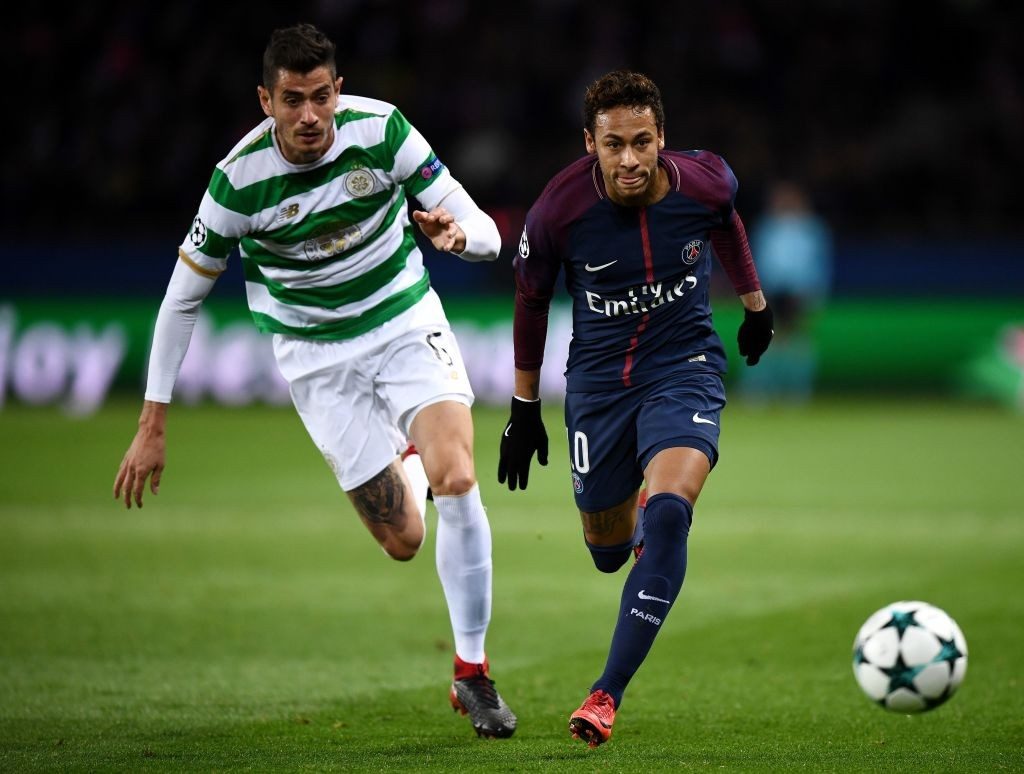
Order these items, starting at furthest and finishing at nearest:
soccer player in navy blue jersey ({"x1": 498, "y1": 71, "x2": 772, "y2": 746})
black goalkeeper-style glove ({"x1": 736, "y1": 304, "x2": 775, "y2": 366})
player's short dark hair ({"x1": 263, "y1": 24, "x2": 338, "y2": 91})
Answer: black goalkeeper-style glove ({"x1": 736, "y1": 304, "x2": 775, "y2": 366}) → player's short dark hair ({"x1": 263, "y1": 24, "x2": 338, "y2": 91}) → soccer player in navy blue jersey ({"x1": 498, "y1": 71, "x2": 772, "y2": 746})

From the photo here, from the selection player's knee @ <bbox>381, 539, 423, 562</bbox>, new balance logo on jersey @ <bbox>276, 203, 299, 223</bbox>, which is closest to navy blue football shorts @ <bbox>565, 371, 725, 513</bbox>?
player's knee @ <bbox>381, 539, 423, 562</bbox>

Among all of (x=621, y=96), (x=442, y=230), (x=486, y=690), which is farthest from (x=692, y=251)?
(x=486, y=690)

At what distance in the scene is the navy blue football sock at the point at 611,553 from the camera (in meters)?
6.14

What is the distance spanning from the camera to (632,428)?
5711mm

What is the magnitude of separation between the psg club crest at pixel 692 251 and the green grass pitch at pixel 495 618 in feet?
5.74

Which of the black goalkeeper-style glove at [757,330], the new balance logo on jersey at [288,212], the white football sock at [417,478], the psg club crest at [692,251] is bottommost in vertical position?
the white football sock at [417,478]

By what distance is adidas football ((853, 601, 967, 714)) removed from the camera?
5.26 meters

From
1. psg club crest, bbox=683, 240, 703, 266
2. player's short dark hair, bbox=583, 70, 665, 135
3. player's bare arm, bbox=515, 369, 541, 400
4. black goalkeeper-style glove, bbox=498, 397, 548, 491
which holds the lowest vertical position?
black goalkeeper-style glove, bbox=498, 397, 548, 491

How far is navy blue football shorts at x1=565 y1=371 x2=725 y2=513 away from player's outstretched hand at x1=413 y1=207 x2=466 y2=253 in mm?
829

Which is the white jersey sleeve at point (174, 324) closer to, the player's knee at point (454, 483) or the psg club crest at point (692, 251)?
the player's knee at point (454, 483)

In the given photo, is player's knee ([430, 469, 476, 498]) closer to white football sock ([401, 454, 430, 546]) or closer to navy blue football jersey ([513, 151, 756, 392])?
navy blue football jersey ([513, 151, 756, 392])

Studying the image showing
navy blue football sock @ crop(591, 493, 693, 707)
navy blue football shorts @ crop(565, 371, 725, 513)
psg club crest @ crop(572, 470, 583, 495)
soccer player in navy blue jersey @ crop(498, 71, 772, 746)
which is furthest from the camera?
psg club crest @ crop(572, 470, 583, 495)

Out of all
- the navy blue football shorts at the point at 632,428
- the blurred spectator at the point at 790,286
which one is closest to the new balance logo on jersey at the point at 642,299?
the navy blue football shorts at the point at 632,428

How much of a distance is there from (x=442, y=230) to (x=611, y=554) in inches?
63.8
